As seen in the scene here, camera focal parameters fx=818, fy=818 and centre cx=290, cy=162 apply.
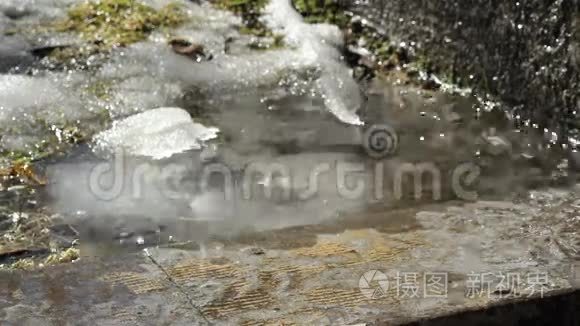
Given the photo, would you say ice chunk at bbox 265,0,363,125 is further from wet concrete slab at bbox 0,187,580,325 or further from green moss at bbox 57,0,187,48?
wet concrete slab at bbox 0,187,580,325

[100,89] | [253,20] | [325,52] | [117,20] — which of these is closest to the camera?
[100,89]

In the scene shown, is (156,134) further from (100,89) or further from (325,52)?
(325,52)

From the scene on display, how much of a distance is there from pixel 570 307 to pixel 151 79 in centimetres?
229

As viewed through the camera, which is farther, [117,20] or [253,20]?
[253,20]

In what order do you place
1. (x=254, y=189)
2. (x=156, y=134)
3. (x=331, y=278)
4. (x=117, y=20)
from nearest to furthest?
(x=331, y=278)
(x=254, y=189)
(x=156, y=134)
(x=117, y=20)

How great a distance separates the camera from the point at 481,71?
12.0 feet

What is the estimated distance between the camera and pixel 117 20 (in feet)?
13.6

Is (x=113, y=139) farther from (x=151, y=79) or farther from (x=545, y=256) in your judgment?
(x=545, y=256)

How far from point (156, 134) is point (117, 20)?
1152mm

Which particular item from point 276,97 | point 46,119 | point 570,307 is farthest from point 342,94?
point 570,307

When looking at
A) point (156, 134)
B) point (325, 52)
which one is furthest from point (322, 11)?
point (156, 134)

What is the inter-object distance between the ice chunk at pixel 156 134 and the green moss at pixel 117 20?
2.46ft

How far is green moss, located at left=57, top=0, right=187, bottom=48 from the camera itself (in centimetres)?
402

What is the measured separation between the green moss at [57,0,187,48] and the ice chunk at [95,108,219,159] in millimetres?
748
